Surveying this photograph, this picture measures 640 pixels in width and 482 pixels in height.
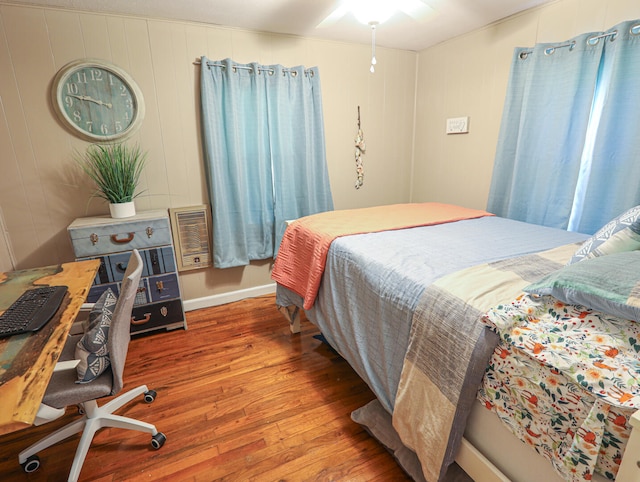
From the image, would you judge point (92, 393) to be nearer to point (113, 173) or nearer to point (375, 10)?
point (113, 173)

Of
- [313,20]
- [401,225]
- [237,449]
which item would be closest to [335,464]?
[237,449]

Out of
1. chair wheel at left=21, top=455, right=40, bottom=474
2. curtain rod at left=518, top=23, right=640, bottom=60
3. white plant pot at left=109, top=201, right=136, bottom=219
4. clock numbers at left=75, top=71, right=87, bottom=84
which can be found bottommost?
chair wheel at left=21, top=455, right=40, bottom=474

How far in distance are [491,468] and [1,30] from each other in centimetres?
339

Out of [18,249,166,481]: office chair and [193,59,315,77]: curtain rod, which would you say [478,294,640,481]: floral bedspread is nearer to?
[18,249,166,481]: office chair

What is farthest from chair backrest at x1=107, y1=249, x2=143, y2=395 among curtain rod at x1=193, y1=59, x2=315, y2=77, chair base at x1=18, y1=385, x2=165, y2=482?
curtain rod at x1=193, y1=59, x2=315, y2=77

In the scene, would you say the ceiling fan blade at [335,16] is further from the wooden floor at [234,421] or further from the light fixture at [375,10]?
the wooden floor at [234,421]

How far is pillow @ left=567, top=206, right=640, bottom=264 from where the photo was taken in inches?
46.4

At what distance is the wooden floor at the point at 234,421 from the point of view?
148 cm

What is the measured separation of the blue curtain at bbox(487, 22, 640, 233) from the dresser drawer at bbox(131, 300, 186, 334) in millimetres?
2615

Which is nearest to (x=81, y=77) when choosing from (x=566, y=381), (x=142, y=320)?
(x=142, y=320)

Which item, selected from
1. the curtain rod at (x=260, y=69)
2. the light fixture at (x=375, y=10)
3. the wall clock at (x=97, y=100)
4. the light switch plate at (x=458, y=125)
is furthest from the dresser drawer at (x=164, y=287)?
the light switch plate at (x=458, y=125)

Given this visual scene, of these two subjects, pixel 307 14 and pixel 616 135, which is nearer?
pixel 616 135

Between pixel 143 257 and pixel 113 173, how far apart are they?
60 cm

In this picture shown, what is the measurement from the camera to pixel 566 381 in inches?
33.9
